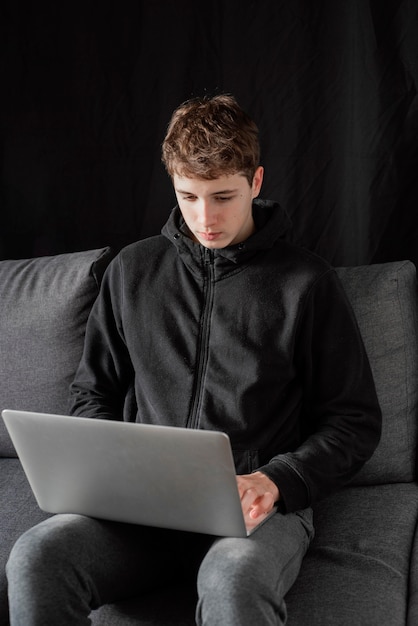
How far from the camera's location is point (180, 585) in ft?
4.96

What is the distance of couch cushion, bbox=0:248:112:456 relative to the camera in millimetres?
1963

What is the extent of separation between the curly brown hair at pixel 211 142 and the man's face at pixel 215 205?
0.01m

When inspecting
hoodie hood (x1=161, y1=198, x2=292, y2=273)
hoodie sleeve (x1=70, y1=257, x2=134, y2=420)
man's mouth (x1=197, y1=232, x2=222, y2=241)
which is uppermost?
man's mouth (x1=197, y1=232, x2=222, y2=241)

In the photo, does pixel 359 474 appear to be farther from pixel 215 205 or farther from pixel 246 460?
pixel 215 205

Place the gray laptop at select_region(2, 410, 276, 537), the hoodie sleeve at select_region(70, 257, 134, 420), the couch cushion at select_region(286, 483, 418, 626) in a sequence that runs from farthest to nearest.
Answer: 1. the hoodie sleeve at select_region(70, 257, 134, 420)
2. the couch cushion at select_region(286, 483, 418, 626)
3. the gray laptop at select_region(2, 410, 276, 537)

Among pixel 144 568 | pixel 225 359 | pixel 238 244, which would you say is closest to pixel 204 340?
pixel 225 359


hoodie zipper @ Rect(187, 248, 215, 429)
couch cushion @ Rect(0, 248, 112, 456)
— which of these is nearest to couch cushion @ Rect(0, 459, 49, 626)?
couch cushion @ Rect(0, 248, 112, 456)

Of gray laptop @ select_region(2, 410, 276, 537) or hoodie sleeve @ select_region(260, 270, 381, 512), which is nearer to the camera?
gray laptop @ select_region(2, 410, 276, 537)

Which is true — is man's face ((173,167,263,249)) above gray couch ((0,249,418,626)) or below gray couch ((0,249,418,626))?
above

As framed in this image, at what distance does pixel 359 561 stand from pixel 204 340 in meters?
0.47

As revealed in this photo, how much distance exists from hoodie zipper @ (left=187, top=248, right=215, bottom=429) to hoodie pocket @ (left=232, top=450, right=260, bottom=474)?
9 cm

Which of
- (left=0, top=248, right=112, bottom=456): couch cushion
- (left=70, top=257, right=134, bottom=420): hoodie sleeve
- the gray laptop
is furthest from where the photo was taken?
(left=0, top=248, right=112, bottom=456): couch cushion

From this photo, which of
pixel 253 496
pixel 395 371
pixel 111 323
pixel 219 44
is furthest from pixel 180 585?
pixel 219 44

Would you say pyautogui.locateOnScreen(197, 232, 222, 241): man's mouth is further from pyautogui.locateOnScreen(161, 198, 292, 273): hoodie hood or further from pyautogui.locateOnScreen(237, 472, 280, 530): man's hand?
pyautogui.locateOnScreen(237, 472, 280, 530): man's hand
